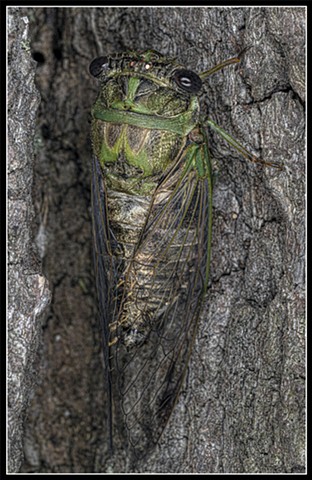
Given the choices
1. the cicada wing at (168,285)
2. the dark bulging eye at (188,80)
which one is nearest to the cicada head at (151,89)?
the dark bulging eye at (188,80)

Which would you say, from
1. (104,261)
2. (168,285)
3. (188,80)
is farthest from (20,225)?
(188,80)

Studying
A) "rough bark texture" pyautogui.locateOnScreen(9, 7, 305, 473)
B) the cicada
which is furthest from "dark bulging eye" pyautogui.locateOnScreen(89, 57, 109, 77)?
"rough bark texture" pyautogui.locateOnScreen(9, 7, 305, 473)

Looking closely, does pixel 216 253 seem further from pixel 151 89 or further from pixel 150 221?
pixel 151 89

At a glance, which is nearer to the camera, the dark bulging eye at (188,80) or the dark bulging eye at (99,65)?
the dark bulging eye at (188,80)

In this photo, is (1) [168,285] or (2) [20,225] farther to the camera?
(1) [168,285]

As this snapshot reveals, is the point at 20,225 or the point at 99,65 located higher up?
the point at 99,65

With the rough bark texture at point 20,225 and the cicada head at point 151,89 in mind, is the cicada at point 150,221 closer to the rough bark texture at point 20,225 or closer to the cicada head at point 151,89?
the cicada head at point 151,89

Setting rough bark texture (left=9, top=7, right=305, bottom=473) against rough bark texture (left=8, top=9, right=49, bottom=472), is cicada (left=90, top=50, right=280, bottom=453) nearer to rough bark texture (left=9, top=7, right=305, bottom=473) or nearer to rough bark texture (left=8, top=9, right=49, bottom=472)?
rough bark texture (left=9, top=7, right=305, bottom=473)

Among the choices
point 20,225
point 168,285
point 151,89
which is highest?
point 151,89
